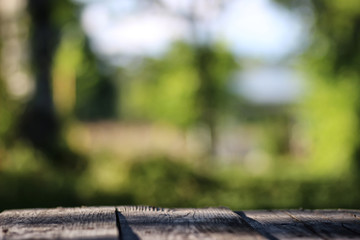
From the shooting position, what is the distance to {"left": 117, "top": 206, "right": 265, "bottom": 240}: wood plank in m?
1.73

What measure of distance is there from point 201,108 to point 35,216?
19.3 m

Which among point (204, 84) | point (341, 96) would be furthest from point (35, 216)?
point (204, 84)

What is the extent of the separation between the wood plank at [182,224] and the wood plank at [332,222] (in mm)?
236

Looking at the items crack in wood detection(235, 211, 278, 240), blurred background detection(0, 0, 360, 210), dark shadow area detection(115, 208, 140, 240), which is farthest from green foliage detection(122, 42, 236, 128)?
dark shadow area detection(115, 208, 140, 240)

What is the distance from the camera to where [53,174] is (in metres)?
11.9

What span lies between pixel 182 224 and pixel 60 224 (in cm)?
40

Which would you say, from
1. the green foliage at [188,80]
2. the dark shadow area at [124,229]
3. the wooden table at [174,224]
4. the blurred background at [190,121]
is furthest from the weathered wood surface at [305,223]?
the green foliage at [188,80]

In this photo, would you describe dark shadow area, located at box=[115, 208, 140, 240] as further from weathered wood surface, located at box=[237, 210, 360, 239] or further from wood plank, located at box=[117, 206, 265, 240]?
weathered wood surface, located at box=[237, 210, 360, 239]

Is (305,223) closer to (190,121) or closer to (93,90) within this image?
→ (190,121)

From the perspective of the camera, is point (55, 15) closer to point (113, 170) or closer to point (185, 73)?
point (113, 170)

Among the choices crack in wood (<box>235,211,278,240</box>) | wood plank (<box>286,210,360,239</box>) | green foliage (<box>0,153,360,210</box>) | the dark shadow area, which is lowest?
green foliage (<box>0,153,360,210</box>)

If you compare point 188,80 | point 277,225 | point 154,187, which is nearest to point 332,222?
point 277,225

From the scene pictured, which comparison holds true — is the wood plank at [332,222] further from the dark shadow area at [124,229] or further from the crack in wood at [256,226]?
the dark shadow area at [124,229]

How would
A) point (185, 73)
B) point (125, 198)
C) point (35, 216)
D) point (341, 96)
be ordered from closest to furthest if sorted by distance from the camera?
point (35, 216)
point (125, 198)
point (341, 96)
point (185, 73)
